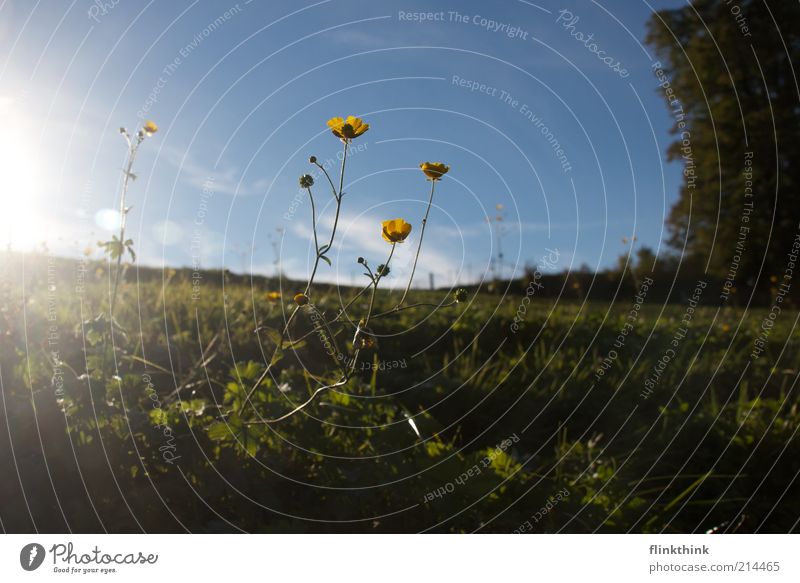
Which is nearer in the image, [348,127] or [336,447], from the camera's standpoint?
[348,127]

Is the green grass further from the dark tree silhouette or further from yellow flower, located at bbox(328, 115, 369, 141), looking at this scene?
the dark tree silhouette

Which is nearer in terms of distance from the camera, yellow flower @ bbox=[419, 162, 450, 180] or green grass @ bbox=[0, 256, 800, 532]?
yellow flower @ bbox=[419, 162, 450, 180]

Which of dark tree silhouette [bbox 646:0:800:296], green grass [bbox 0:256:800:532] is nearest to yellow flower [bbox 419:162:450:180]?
green grass [bbox 0:256:800:532]

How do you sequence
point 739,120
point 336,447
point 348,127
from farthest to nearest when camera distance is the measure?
point 739,120
point 336,447
point 348,127

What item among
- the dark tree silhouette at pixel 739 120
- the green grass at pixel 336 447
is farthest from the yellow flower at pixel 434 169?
the dark tree silhouette at pixel 739 120

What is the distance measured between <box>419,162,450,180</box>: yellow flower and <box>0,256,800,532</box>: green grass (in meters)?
0.79

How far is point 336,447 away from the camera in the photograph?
2.34 m

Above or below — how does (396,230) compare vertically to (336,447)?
above

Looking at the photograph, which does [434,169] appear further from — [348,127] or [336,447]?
[336,447]

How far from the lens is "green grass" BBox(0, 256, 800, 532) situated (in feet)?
6.99

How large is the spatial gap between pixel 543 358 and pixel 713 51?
11581mm

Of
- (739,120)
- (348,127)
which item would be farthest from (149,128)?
(739,120)

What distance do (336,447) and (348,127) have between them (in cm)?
118

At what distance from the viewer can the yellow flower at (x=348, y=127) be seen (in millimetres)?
1850
